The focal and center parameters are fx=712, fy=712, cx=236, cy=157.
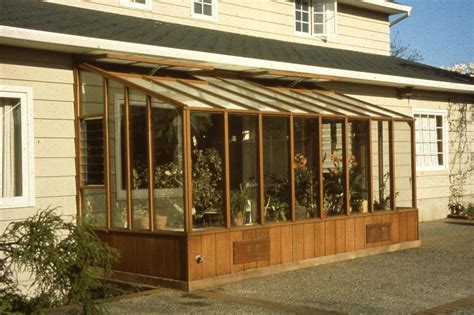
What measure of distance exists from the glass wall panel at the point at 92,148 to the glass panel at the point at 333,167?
3381 millimetres

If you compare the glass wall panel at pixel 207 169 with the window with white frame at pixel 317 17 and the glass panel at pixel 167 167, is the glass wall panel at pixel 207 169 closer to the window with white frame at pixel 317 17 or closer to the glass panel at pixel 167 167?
the glass panel at pixel 167 167

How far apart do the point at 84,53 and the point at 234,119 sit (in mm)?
2295

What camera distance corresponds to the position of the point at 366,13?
1814 cm

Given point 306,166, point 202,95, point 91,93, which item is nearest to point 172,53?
point 202,95

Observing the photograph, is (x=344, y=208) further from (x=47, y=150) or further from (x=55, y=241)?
(x=55, y=241)

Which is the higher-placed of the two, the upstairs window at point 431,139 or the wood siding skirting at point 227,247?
the upstairs window at point 431,139

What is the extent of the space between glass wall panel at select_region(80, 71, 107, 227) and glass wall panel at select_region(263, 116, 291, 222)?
2.30 m

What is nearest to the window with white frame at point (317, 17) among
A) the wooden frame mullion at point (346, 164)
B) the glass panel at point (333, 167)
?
the glass panel at point (333, 167)

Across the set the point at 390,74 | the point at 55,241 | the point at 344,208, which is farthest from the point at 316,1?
the point at 55,241

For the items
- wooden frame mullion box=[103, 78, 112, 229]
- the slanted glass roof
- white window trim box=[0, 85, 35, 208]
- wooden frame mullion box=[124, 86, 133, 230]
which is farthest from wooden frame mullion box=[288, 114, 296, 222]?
white window trim box=[0, 85, 35, 208]

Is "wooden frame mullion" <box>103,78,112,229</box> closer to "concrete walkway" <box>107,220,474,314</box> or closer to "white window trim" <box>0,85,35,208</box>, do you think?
"white window trim" <box>0,85,35,208</box>

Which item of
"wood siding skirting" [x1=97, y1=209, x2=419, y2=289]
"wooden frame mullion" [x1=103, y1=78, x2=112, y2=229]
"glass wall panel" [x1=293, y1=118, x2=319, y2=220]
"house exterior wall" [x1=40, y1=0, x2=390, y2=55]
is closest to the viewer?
"wood siding skirting" [x1=97, y1=209, x2=419, y2=289]

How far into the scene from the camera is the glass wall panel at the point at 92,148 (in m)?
9.80

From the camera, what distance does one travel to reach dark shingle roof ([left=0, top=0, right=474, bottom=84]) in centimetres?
999
